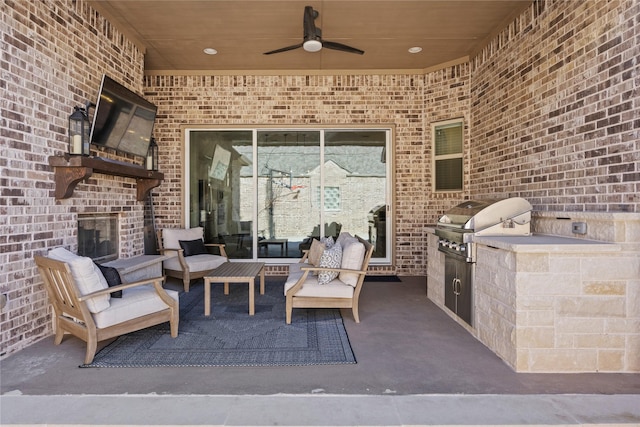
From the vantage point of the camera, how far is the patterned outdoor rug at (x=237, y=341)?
293 cm

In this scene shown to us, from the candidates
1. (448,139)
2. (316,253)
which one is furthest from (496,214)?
(448,139)

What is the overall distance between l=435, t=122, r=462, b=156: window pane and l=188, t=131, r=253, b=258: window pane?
330cm

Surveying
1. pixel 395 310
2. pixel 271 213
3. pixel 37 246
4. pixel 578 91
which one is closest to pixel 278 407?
pixel 395 310

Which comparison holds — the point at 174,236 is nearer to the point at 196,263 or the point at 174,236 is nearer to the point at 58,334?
the point at 196,263

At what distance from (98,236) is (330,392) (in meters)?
3.59

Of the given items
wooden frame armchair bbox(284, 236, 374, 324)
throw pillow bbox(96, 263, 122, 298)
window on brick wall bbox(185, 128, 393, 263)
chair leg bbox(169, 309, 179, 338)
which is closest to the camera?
throw pillow bbox(96, 263, 122, 298)

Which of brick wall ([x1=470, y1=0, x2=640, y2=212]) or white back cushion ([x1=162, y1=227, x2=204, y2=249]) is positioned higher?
brick wall ([x1=470, y1=0, x2=640, y2=212])

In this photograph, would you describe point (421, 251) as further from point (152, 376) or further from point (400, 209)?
point (152, 376)

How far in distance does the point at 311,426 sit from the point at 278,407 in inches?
10.8

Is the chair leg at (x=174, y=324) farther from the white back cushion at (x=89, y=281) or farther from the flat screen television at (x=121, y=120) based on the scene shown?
the flat screen television at (x=121, y=120)

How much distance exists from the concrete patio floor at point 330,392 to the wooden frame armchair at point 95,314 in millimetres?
243

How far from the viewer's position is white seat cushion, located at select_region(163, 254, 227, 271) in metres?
5.35

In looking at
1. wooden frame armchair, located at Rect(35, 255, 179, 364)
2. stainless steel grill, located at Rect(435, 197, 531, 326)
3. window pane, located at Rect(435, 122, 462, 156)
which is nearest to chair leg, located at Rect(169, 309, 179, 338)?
wooden frame armchair, located at Rect(35, 255, 179, 364)

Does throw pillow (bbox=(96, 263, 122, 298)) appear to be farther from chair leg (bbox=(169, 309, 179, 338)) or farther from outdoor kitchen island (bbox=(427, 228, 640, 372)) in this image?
outdoor kitchen island (bbox=(427, 228, 640, 372))
